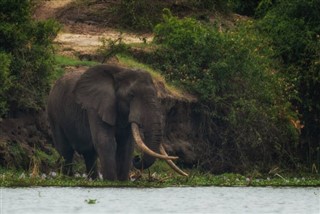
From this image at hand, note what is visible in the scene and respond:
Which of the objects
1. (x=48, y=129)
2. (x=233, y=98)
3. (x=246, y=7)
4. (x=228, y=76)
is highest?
(x=228, y=76)

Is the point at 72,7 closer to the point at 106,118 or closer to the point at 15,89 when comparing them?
the point at 15,89

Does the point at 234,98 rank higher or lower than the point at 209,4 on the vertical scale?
lower

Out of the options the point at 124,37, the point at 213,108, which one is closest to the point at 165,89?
the point at 213,108

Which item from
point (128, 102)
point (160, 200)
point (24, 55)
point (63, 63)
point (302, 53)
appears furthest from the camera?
point (302, 53)

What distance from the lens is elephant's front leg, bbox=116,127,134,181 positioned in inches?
1088

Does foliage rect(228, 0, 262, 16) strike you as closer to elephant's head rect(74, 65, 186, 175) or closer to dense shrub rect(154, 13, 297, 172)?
dense shrub rect(154, 13, 297, 172)

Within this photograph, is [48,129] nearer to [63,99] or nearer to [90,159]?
[63,99]

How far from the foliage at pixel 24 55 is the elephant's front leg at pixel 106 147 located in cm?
405

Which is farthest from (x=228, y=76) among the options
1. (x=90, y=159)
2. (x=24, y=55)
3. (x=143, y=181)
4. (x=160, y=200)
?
(x=160, y=200)

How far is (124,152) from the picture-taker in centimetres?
2781

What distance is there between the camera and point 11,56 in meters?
31.3

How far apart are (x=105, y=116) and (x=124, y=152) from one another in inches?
32.9

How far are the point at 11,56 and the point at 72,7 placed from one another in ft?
28.4

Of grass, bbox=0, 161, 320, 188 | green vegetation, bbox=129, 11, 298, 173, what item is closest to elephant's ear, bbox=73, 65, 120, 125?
grass, bbox=0, 161, 320, 188
